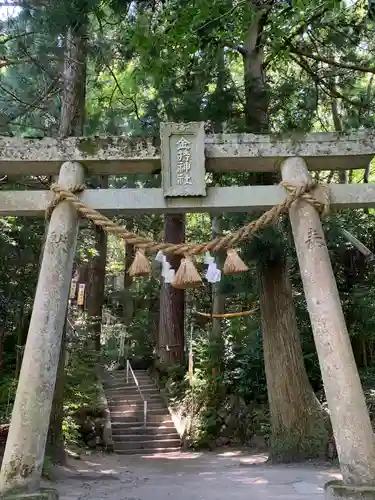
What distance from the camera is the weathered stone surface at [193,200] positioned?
409 cm

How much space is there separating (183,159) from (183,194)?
0.33 m

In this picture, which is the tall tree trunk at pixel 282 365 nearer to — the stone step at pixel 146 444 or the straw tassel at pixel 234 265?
the straw tassel at pixel 234 265

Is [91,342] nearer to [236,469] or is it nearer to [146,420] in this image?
[146,420]

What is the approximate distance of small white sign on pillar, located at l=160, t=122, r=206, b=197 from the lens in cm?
406

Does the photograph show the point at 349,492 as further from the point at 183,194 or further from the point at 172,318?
the point at 172,318

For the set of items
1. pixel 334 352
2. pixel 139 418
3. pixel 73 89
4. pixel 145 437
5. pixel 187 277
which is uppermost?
pixel 73 89

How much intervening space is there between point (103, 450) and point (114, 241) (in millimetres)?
11457

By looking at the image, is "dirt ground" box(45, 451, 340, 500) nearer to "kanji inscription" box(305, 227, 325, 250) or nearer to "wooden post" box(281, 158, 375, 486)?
"wooden post" box(281, 158, 375, 486)

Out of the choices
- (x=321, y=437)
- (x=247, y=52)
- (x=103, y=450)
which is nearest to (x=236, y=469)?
(x=321, y=437)

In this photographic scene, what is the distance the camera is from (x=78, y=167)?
13.7ft

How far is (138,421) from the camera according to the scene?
1141cm

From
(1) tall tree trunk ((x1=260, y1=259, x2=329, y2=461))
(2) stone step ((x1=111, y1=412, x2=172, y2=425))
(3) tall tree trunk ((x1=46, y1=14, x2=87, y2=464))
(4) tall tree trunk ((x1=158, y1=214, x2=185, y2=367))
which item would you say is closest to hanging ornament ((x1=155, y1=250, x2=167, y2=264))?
(1) tall tree trunk ((x1=260, y1=259, x2=329, y2=461))

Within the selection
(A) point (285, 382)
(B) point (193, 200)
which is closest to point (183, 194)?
(B) point (193, 200)

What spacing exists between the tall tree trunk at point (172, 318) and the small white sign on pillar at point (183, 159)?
8.75 meters
